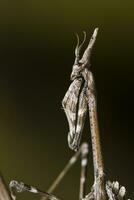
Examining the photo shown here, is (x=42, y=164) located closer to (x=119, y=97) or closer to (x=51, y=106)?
(x=51, y=106)

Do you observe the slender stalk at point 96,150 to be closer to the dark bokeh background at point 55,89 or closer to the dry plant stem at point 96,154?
the dry plant stem at point 96,154

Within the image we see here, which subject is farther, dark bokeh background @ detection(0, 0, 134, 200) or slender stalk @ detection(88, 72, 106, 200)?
dark bokeh background @ detection(0, 0, 134, 200)

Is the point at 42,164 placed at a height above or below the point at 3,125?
below

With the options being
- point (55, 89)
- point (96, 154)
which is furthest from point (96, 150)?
point (55, 89)

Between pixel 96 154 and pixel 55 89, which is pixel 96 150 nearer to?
pixel 96 154

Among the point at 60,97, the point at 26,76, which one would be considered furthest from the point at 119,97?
the point at 26,76

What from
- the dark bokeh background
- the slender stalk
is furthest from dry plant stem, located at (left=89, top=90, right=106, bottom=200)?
the dark bokeh background

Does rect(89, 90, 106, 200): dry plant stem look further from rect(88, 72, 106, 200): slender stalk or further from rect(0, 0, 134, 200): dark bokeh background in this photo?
rect(0, 0, 134, 200): dark bokeh background

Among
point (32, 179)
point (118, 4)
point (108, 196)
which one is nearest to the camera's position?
point (108, 196)
